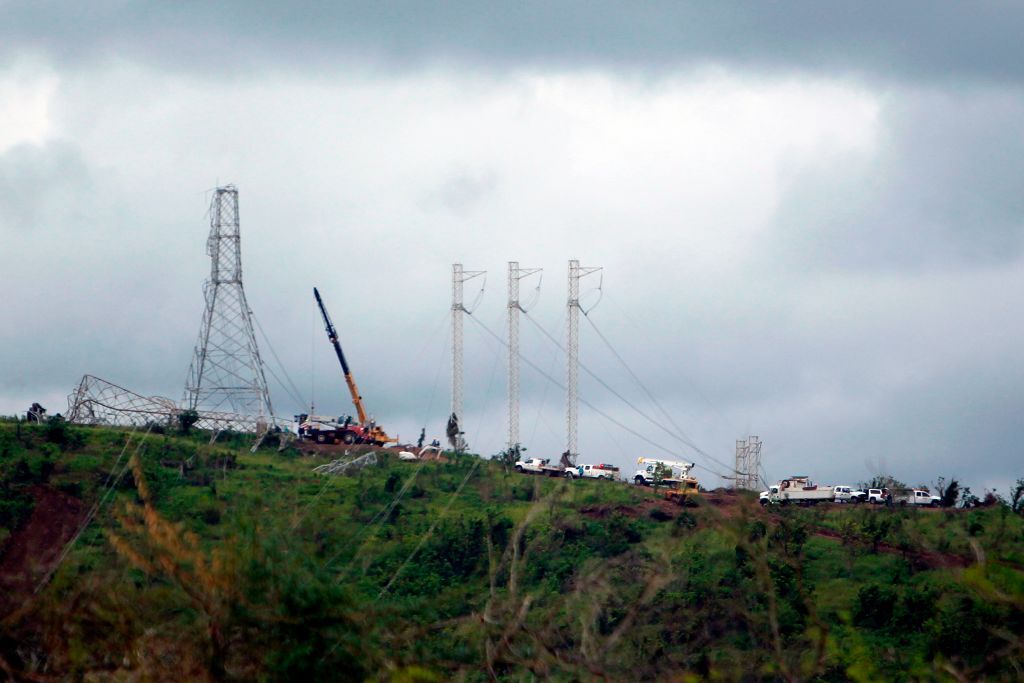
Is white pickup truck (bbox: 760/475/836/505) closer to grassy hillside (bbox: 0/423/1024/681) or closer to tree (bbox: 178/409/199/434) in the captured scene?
grassy hillside (bbox: 0/423/1024/681)

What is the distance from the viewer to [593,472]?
233ft

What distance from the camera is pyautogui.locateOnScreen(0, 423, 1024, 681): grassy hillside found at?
12.0 metres

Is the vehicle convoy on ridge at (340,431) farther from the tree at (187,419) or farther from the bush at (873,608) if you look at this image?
the bush at (873,608)

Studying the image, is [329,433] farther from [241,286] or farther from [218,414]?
[241,286]

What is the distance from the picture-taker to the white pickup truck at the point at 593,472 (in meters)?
70.1

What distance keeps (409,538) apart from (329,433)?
1378 inches

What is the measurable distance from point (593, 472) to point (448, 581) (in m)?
29.7

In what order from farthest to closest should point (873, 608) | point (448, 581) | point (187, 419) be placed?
point (187, 419) < point (448, 581) < point (873, 608)

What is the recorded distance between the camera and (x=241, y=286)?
59.4 meters

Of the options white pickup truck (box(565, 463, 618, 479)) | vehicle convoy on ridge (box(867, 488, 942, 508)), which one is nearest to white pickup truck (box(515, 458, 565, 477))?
white pickup truck (box(565, 463, 618, 479))

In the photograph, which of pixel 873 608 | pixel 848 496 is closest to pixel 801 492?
pixel 848 496

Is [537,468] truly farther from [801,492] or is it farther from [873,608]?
[873,608]

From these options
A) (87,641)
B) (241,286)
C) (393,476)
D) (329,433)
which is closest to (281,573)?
(87,641)

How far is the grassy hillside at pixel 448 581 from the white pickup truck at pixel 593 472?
14.2 feet
